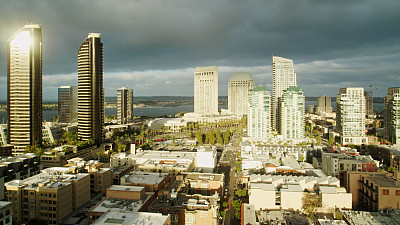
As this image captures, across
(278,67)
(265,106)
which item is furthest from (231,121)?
→ (265,106)

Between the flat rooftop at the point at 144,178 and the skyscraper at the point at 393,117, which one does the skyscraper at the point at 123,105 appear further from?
the skyscraper at the point at 393,117

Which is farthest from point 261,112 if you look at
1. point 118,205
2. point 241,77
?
point 241,77

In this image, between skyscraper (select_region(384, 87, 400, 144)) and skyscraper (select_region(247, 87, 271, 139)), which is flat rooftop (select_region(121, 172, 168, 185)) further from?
skyscraper (select_region(384, 87, 400, 144))

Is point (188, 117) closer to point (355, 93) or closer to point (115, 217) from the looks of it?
point (355, 93)

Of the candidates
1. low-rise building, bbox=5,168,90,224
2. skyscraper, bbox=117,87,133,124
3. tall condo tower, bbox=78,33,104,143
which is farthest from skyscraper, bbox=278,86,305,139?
skyscraper, bbox=117,87,133,124

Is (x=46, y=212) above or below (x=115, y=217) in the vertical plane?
below

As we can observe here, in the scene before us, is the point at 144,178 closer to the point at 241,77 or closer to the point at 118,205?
the point at 118,205

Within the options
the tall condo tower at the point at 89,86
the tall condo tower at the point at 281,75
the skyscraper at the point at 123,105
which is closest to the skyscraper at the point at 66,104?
the skyscraper at the point at 123,105
